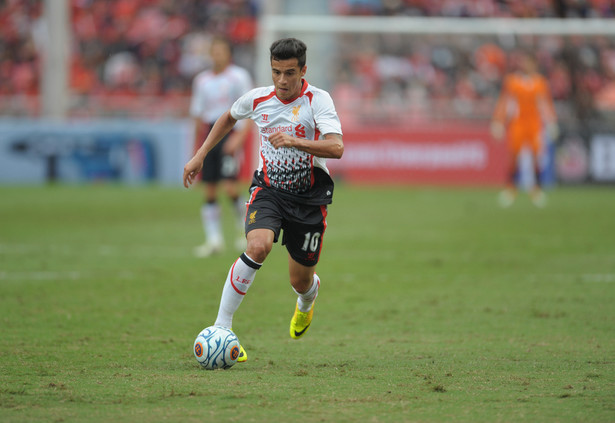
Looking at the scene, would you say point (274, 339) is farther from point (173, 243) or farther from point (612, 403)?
point (173, 243)

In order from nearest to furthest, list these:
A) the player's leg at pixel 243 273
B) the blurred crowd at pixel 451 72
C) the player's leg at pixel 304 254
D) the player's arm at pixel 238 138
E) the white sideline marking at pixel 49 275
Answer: the player's leg at pixel 243 273, the player's leg at pixel 304 254, the white sideline marking at pixel 49 275, the player's arm at pixel 238 138, the blurred crowd at pixel 451 72

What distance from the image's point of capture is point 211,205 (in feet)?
39.0

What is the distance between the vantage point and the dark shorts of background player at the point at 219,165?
11836 millimetres

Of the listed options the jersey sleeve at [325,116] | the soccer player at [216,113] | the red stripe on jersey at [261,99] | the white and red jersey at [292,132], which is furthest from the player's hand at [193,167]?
the soccer player at [216,113]

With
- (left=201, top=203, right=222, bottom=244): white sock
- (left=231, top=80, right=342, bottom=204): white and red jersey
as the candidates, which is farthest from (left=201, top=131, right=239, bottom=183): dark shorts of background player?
(left=231, top=80, right=342, bottom=204): white and red jersey

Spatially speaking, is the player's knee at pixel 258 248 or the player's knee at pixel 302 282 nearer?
the player's knee at pixel 258 248

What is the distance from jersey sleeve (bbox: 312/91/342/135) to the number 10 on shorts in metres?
0.75

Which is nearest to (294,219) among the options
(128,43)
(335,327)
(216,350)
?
(216,350)

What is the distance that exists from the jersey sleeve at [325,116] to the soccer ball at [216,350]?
1465 millimetres

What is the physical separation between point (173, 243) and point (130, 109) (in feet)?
41.9

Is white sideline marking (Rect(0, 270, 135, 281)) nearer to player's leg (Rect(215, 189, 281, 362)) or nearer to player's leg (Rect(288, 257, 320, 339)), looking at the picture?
player's leg (Rect(288, 257, 320, 339))

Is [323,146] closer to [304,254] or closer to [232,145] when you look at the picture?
[304,254]

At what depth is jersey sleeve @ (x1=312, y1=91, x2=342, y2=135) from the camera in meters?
5.89

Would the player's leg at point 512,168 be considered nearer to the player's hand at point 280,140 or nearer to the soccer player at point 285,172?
the soccer player at point 285,172
